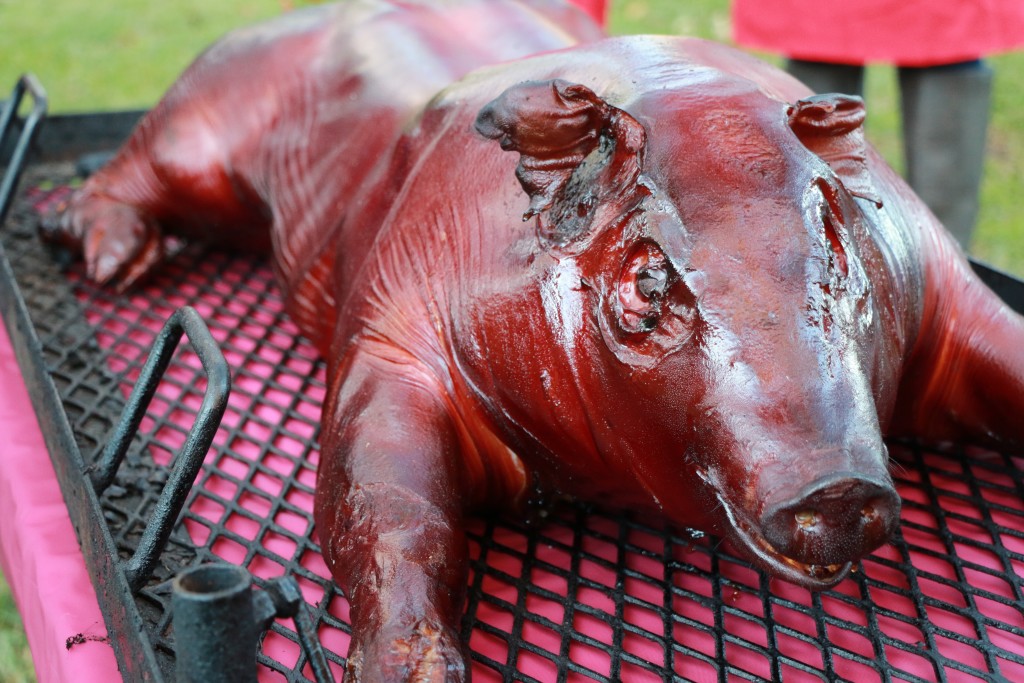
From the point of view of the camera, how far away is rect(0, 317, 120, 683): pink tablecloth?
1.36 meters

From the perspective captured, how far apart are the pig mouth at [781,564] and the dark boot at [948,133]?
83.6 inches

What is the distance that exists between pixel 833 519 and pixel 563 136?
54cm

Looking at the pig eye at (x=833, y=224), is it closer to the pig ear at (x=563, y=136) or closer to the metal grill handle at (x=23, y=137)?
the pig ear at (x=563, y=136)

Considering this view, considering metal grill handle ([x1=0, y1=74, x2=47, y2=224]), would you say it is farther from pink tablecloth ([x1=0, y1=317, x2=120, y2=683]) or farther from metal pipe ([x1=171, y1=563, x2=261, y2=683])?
metal pipe ([x1=171, y1=563, x2=261, y2=683])

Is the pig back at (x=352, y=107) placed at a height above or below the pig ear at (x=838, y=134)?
below

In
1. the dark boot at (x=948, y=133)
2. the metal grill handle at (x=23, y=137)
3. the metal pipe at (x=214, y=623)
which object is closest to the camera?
the metal pipe at (x=214, y=623)

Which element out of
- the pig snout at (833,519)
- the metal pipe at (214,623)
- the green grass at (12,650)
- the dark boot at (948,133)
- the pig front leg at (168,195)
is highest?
the metal pipe at (214,623)

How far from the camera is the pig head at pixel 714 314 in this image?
103 cm

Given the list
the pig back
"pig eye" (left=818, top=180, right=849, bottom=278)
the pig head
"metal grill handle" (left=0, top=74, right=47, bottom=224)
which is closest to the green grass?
"metal grill handle" (left=0, top=74, right=47, bottom=224)

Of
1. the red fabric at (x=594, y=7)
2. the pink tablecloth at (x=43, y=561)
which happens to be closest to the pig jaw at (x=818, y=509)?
the pink tablecloth at (x=43, y=561)

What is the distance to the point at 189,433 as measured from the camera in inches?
49.8

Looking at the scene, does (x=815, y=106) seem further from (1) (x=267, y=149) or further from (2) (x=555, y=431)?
(1) (x=267, y=149)

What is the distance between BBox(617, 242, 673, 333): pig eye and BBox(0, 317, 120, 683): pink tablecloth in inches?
31.9

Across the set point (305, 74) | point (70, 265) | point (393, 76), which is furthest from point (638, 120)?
point (70, 265)
